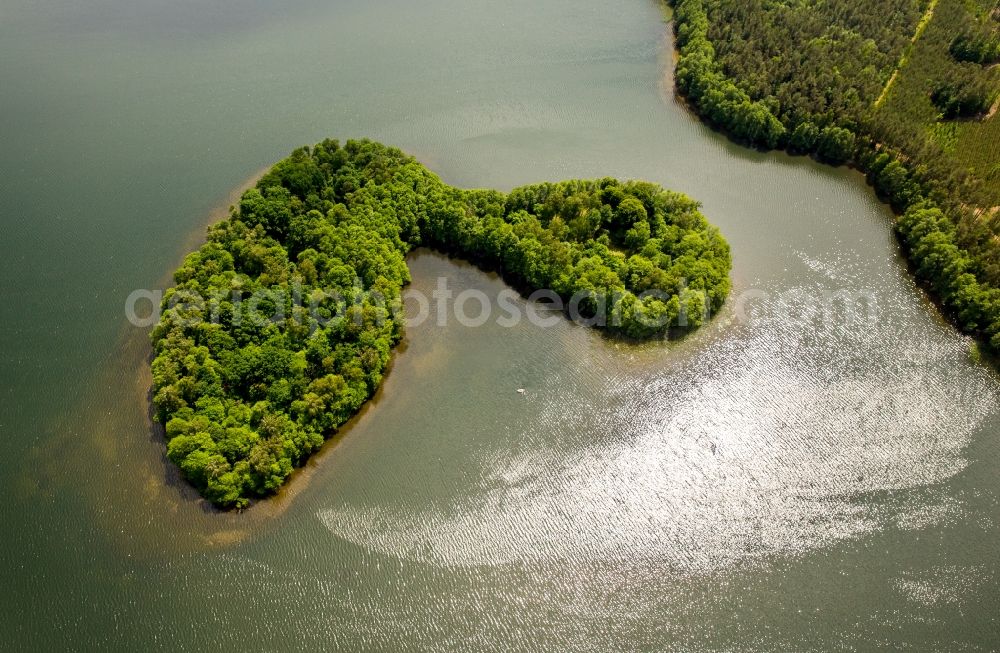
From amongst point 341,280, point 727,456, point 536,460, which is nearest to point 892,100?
point 727,456

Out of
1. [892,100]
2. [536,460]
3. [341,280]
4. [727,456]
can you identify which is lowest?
[536,460]

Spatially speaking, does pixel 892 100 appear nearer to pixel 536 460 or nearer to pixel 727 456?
pixel 727 456

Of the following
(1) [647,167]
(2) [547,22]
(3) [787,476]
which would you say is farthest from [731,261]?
(2) [547,22]

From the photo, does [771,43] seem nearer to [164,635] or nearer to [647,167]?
[647,167]

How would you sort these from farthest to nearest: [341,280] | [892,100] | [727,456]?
[892,100]
[341,280]
[727,456]

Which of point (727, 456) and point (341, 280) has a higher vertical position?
point (341, 280)

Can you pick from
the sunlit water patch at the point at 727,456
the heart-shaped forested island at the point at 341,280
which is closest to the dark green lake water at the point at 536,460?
the sunlit water patch at the point at 727,456
